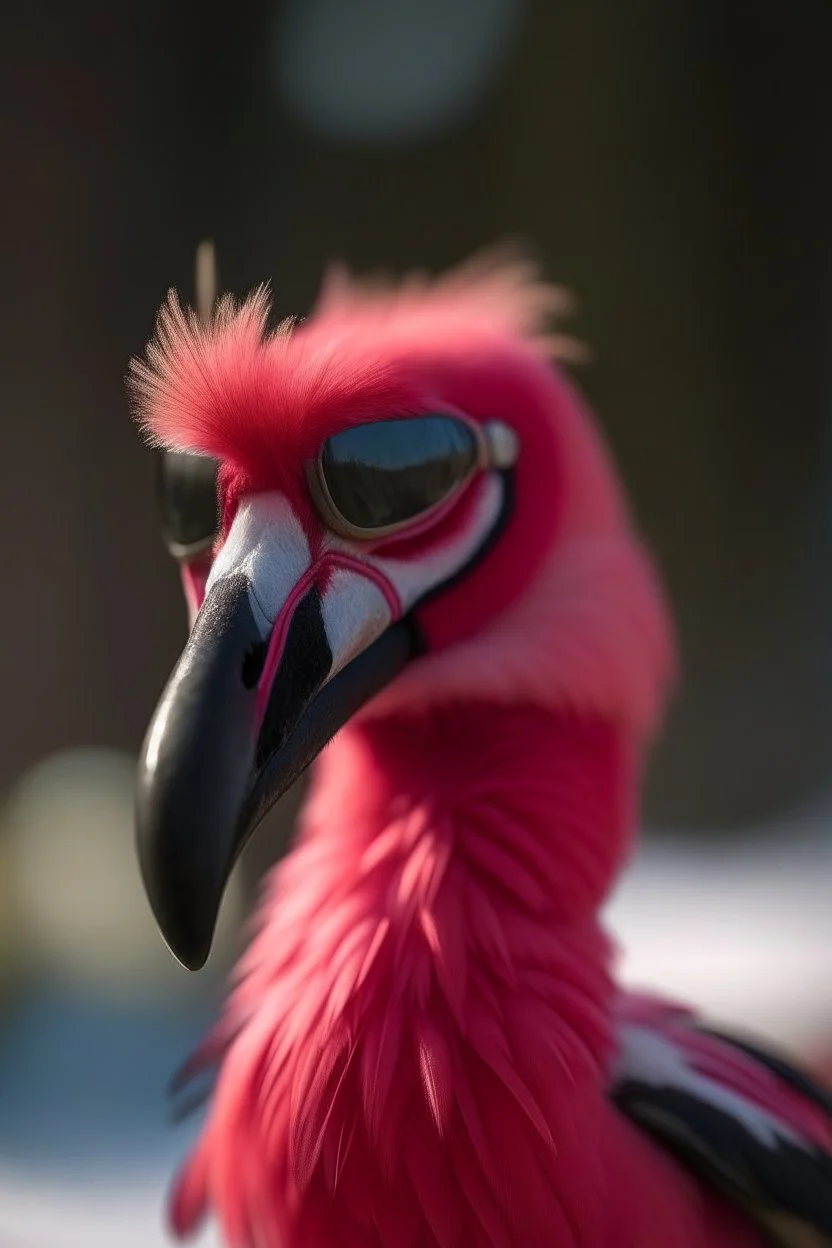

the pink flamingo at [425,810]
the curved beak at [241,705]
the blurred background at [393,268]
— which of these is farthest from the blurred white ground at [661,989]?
the curved beak at [241,705]

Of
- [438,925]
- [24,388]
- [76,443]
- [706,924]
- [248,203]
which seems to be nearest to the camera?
[438,925]

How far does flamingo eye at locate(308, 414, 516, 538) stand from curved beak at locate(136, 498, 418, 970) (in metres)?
0.02

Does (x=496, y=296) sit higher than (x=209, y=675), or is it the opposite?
(x=496, y=296)

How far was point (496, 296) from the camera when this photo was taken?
0.73m

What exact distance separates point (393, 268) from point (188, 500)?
1.09 m

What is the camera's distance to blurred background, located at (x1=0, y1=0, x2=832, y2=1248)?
1070 millimetres

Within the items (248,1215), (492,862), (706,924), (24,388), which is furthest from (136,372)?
(706,924)

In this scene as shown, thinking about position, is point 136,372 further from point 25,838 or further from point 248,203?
point 25,838

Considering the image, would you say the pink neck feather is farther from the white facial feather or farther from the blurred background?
the blurred background

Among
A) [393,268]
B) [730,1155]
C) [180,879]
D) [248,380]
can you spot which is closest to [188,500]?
[248,380]

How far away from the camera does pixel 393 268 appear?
1.54 meters

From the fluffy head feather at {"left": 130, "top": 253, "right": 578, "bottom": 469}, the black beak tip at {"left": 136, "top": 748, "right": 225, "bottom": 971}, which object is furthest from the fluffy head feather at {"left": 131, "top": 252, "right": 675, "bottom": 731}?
the black beak tip at {"left": 136, "top": 748, "right": 225, "bottom": 971}

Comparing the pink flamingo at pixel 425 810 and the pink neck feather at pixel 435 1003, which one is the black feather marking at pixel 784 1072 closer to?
the pink flamingo at pixel 425 810

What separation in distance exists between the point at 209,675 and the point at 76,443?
2.62 ft
